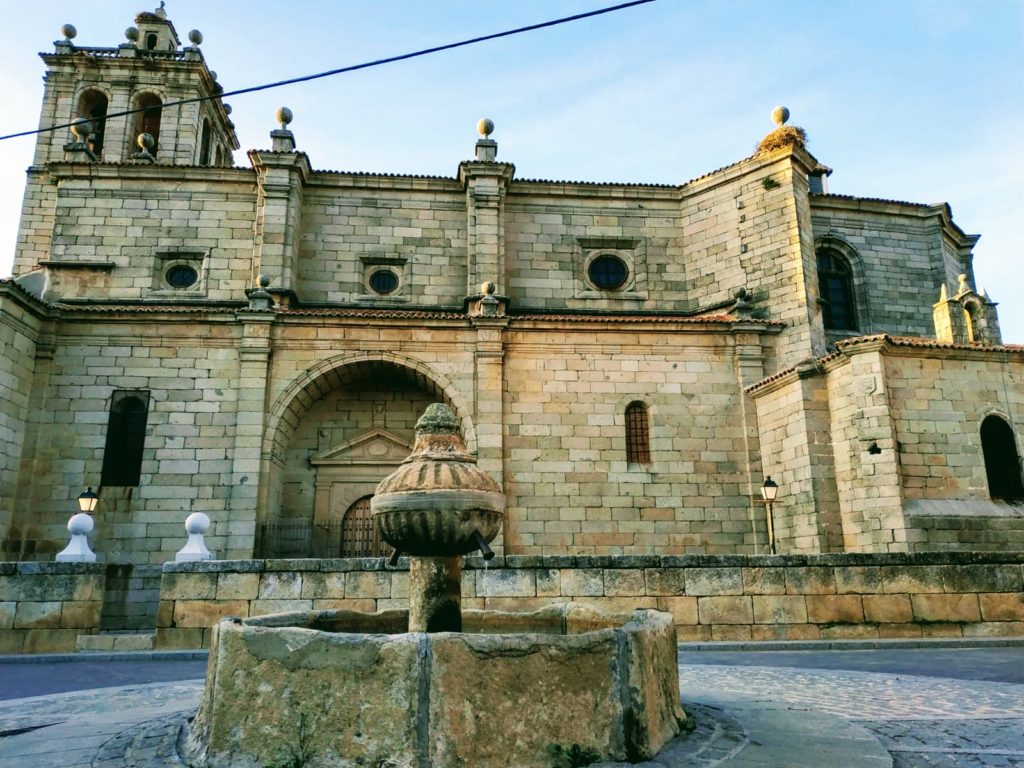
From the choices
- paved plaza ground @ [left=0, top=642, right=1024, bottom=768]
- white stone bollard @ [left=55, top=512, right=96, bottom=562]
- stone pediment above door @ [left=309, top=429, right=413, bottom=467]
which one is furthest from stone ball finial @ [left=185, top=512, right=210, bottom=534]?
stone pediment above door @ [left=309, top=429, right=413, bottom=467]

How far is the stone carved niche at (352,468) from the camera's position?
1716 centimetres

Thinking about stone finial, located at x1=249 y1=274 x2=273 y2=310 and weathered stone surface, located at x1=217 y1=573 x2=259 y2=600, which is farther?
stone finial, located at x1=249 y1=274 x2=273 y2=310

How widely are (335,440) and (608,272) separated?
351 inches

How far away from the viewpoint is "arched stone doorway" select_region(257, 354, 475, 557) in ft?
54.1

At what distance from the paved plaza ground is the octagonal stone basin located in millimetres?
356

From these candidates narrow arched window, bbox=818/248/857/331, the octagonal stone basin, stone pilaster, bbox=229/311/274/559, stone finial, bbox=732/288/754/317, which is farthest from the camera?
narrow arched window, bbox=818/248/857/331

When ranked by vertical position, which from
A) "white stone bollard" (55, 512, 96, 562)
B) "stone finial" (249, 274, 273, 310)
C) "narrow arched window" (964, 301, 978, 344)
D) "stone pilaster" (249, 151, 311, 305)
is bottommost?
"white stone bollard" (55, 512, 96, 562)

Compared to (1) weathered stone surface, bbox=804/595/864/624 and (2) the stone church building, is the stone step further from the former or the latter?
(1) weathered stone surface, bbox=804/595/864/624

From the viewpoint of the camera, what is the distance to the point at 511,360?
17172 mm

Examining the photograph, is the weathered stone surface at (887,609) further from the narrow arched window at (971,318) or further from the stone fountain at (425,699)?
the narrow arched window at (971,318)

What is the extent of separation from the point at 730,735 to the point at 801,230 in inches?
673

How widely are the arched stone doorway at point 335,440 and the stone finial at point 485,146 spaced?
6.98 meters

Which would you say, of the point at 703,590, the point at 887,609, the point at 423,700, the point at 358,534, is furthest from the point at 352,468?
the point at 423,700

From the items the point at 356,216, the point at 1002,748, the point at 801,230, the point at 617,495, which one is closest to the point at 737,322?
the point at 801,230
